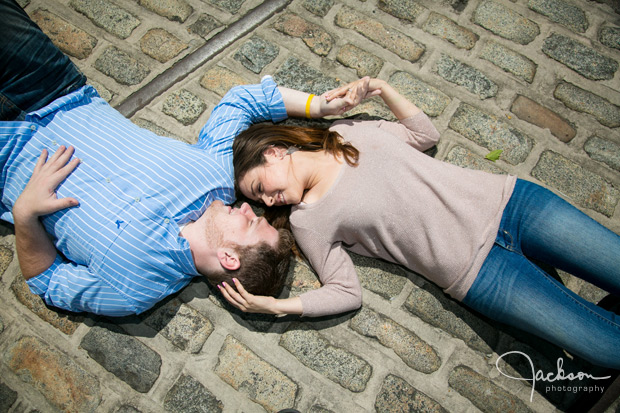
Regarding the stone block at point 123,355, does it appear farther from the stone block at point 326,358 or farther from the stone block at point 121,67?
the stone block at point 121,67

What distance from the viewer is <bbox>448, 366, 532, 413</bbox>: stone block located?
2.58m

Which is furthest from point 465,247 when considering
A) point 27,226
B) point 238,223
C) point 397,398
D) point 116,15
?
point 116,15

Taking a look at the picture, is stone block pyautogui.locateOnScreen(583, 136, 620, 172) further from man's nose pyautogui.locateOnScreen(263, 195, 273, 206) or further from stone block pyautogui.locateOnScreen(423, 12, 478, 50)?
man's nose pyautogui.locateOnScreen(263, 195, 273, 206)

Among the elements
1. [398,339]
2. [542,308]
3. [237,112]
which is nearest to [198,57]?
[237,112]

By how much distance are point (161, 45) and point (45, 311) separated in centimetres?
226

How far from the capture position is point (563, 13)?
341 cm

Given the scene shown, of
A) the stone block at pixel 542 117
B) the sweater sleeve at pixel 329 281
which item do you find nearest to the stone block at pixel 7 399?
the sweater sleeve at pixel 329 281

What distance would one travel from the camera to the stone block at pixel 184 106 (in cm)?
317

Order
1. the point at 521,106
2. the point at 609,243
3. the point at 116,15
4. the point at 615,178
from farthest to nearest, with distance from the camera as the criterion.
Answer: the point at 116,15 < the point at 521,106 < the point at 615,178 < the point at 609,243

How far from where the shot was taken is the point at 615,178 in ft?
9.82

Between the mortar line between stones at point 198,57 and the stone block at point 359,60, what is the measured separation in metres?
0.73

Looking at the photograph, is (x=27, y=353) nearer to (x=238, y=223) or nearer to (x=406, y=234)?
(x=238, y=223)

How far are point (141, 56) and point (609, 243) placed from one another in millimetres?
3672

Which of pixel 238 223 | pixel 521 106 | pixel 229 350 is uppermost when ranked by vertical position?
pixel 521 106
